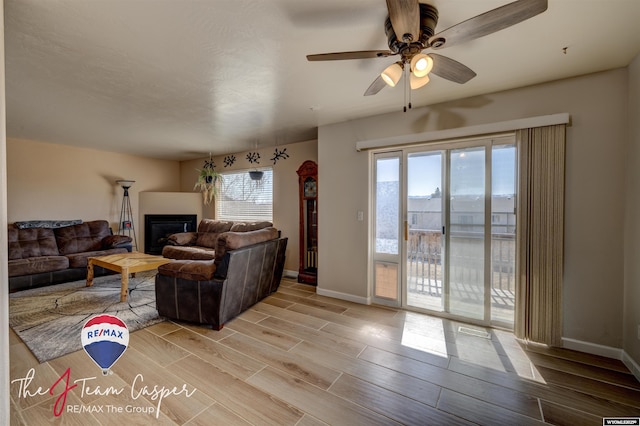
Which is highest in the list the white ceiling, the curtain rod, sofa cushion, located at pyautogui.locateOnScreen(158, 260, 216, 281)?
the white ceiling

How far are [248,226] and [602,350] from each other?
4767 mm

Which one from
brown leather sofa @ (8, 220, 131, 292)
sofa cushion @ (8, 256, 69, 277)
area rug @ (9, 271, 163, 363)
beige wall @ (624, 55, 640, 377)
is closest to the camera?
beige wall @ (624, 55, 640, 377)

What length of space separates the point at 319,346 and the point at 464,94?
2.92 meters

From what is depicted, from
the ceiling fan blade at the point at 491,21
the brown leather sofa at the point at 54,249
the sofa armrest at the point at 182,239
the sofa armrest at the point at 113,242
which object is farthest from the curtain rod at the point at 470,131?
the brown leather sofa at the point at 54,249

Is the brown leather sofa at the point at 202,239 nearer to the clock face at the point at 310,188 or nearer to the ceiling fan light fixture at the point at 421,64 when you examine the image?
the clock face at the point at 310,188

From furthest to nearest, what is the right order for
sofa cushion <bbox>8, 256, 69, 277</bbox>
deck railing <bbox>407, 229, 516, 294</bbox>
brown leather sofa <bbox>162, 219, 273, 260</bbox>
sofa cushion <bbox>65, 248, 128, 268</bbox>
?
brown leather sofa <bbox>162, 219, 273, 260</bbox> < sofa cushion <bbox>65, 248, 128, 268</bbox> < sofa cushion <bbox>8, 256, 69, 277</bbox> < deck railing <bbox>407, 229, 516, 294</bbox>

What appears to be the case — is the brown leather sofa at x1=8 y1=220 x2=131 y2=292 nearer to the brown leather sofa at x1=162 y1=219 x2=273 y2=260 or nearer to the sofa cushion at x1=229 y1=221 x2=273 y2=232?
the brown leather sofa at x1=162 y1=219 x2=273 y2=260

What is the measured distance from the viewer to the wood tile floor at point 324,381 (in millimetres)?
1613

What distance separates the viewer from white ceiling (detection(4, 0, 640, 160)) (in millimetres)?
1581

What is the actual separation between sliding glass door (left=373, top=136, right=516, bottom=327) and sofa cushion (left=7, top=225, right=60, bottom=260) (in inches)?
211

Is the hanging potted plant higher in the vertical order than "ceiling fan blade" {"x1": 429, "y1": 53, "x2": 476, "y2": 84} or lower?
lower

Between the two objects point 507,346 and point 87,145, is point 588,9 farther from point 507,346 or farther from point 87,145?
point 87,145

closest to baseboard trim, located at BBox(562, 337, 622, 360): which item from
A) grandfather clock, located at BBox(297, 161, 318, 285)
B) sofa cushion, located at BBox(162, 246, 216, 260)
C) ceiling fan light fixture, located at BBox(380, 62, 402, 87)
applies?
ceiling fan light fixture, located at BBox(380, 62, 402, 87)

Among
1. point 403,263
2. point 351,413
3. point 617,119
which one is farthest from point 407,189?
point 351,413
